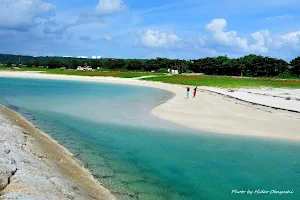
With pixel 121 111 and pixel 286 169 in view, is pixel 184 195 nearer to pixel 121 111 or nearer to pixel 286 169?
pixel 286 169

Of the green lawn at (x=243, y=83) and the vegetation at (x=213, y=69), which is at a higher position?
the vegetation at (x=213, y=69)

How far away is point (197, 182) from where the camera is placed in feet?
38.1

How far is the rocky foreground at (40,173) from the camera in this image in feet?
26.6

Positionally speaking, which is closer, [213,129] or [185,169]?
[185,169]

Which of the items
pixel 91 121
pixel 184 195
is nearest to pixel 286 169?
pixel 184 195

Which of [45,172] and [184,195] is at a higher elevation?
[45,172]

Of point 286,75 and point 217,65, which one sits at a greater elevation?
point 217,65

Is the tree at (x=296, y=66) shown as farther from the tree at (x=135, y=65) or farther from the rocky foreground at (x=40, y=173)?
the rocky foreground at (x=40, y=173)

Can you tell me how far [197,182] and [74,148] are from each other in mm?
7007

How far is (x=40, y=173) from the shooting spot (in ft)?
32.2

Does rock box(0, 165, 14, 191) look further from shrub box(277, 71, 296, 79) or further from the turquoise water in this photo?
shrub box(277, 71, 296, 79)

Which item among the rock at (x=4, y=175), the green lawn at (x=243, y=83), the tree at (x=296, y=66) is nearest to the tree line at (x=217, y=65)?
the tree at (x=296, y=66)

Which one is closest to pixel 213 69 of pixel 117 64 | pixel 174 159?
pixel 117 64

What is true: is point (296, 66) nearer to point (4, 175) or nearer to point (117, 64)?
point (117, 64)
